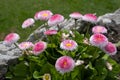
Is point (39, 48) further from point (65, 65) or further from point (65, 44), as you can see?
point (65, 65)

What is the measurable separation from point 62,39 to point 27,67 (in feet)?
1.71

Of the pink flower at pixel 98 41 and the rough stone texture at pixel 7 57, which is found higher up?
the rough stone texture at pixel 7 57

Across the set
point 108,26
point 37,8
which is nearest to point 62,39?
point 108,26

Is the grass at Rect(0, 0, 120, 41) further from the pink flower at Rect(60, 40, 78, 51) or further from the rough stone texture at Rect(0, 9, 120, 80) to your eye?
the pink flower at Rect(60, 40, 78, 51)

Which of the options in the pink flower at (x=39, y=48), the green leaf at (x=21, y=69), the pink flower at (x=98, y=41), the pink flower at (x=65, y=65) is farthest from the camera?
the green leaf at (x=21, y=69)

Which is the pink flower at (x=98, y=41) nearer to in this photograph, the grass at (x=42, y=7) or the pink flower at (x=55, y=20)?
the pink flower at (x=55, y=20)

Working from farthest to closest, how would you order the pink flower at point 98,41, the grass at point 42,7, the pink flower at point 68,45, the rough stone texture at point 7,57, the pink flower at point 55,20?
the grass at point 42,7, the rough stone texture at point 7,57, the pink flower at point 55,20, the pink flower at point 98,41, the pink flower at point 68,45

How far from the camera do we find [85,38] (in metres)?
5.44

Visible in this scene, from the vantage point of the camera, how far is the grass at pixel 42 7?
35.2 ft

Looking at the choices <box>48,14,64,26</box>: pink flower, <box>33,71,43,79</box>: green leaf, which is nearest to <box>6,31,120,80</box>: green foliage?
<box>33,71,43,79</box>: green leaf

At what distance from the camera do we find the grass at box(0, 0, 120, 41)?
423 inches

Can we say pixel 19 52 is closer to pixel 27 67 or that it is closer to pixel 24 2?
pixel 27 67

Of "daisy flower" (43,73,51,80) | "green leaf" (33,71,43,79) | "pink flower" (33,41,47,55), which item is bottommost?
"daisy flower" (43,73,51,80)

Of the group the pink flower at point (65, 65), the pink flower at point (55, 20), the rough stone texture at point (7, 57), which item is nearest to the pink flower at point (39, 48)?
the pink flower at point (55, 20)
